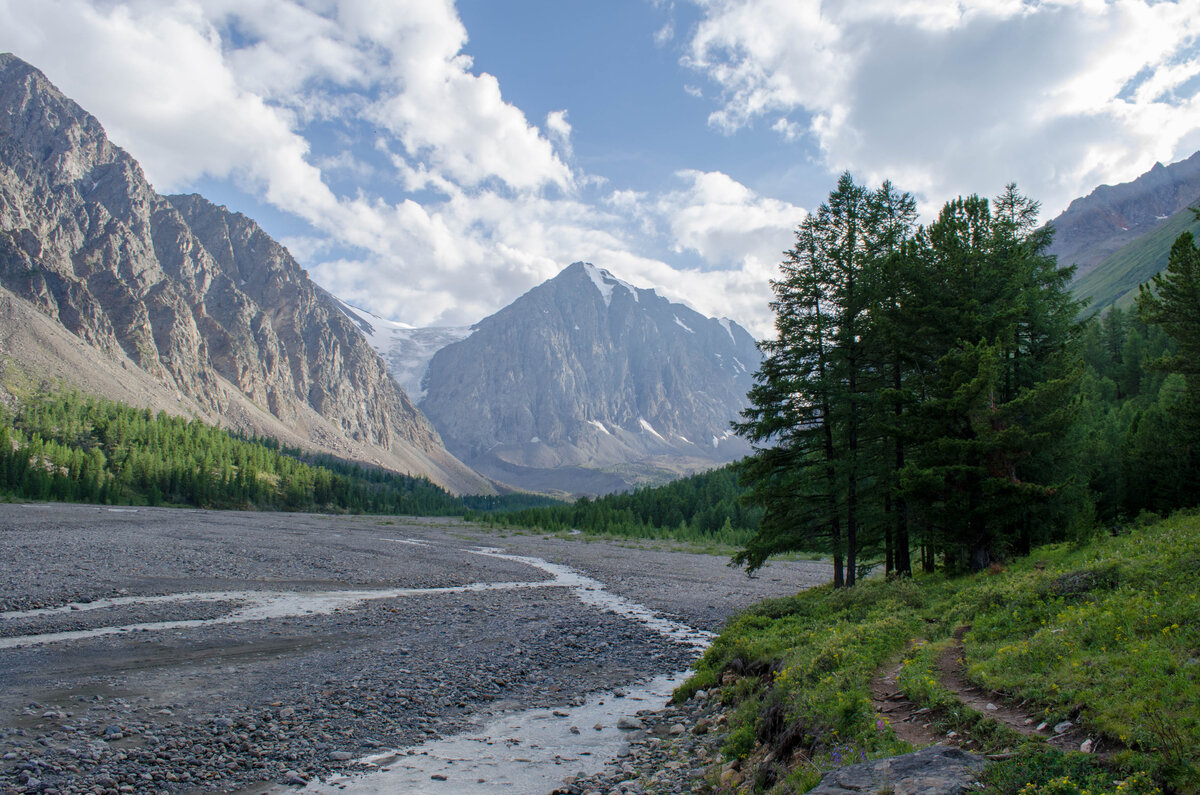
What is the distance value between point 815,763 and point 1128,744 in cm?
371

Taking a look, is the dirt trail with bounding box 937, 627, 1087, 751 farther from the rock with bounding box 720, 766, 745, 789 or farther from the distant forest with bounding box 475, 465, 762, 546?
the distant forest with bounding box 475, 465, 762, 546

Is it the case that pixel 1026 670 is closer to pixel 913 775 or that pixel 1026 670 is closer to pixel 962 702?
pixel 962 702

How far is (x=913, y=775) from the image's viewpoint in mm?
6910

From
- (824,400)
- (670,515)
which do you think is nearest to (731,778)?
(824,400)

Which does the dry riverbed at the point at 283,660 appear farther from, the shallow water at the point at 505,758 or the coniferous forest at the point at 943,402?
the coniferous forest at the point at 943,402

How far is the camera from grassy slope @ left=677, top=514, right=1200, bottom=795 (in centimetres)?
645

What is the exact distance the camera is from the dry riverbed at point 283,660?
39.3 feet

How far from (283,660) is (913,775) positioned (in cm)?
1806

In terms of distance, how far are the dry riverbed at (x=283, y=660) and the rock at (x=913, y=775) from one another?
20.4 ft

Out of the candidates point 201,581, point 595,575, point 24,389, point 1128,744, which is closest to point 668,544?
point 595,575

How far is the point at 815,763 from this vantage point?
8.76 metres

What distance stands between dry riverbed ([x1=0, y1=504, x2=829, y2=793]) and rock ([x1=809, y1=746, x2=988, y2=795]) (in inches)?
245

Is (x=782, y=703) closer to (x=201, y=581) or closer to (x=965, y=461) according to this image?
(x=965, y=461)

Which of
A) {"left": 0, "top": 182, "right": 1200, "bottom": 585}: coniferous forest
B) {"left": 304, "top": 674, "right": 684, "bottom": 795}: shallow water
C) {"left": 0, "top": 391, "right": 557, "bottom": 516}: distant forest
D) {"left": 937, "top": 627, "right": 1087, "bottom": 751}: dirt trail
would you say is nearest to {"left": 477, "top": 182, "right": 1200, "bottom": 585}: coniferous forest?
{"left": 0, "top": 182, "right": 1200, "bottom": 585}: coniferous forest
